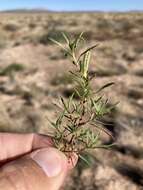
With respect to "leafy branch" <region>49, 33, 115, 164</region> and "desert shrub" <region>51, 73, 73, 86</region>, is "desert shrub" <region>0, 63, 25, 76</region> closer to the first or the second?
"desert shrub" <region>51, 73, 73, 86</region>

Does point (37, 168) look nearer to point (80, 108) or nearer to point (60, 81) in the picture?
point (80, 108)

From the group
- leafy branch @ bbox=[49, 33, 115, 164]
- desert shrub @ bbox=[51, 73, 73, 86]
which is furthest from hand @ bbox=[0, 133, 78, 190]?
desert shrub @ bbox=[51, 73, 73, 86]

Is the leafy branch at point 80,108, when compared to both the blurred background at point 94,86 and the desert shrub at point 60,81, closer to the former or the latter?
the blurred background at point 94,86

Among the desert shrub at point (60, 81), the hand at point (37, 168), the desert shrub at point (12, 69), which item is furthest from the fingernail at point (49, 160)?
the desert shrub at point (12, 69)

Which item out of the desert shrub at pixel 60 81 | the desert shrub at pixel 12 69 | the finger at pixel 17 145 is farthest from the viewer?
the desert shrub at pixel 12 69

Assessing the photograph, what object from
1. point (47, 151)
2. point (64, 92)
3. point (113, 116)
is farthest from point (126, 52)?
point (47, 151)

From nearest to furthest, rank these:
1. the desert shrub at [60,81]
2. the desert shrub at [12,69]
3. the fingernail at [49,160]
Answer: the fingernail at [49,160] → the desert shrub at [60,81] → the desert shrub at [12,69]

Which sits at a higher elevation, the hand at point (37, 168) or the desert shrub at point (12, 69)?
the hand at point (37, 168)

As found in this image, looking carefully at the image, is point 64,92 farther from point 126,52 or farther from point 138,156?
point 126,52

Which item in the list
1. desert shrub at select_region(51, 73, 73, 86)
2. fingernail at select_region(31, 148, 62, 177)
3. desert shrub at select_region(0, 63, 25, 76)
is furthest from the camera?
desert shrub at select_region(0, 63, 25, 76)
